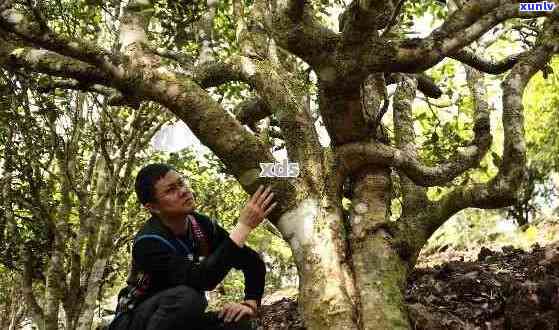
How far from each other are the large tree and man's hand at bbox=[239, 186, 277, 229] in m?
0.12

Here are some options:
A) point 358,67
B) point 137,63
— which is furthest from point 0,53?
point 358,67

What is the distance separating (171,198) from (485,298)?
372 centimetres

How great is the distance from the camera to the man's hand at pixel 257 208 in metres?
3.86

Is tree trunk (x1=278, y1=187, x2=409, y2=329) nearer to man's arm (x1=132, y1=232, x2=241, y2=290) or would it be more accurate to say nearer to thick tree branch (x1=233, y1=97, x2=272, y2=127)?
man's arm (x1=132, y1=232, x2=241, y2=290)

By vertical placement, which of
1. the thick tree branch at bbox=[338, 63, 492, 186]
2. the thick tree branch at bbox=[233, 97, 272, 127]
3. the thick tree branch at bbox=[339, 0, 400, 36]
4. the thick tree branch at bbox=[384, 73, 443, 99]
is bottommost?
the thick tree branch at bbox=[338, 63, 492, 186]

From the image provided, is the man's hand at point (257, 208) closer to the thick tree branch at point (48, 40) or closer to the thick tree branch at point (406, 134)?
the thick tree branch at point (406, 134)

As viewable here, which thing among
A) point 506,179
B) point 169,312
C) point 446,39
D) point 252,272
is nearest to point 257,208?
point 252,272

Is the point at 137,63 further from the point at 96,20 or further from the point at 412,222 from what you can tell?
the point at 96,20

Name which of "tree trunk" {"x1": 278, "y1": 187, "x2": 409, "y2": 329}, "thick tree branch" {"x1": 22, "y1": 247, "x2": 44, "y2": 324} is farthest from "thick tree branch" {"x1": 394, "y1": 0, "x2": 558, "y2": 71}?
"thick tree branch" {"x1": 22, "y1": 247, "x2": 44, "y2": 324}

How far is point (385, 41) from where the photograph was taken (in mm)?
3834

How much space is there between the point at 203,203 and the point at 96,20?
554 centimetres

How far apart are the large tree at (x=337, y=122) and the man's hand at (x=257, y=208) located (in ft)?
0.39

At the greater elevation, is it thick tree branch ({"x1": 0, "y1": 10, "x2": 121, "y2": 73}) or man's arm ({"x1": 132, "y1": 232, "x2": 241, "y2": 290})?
thick tree branch ({"x1": 0, "y1": 10, "x2": 121, "y2": 73})

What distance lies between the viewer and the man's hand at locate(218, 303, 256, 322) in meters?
3.85
